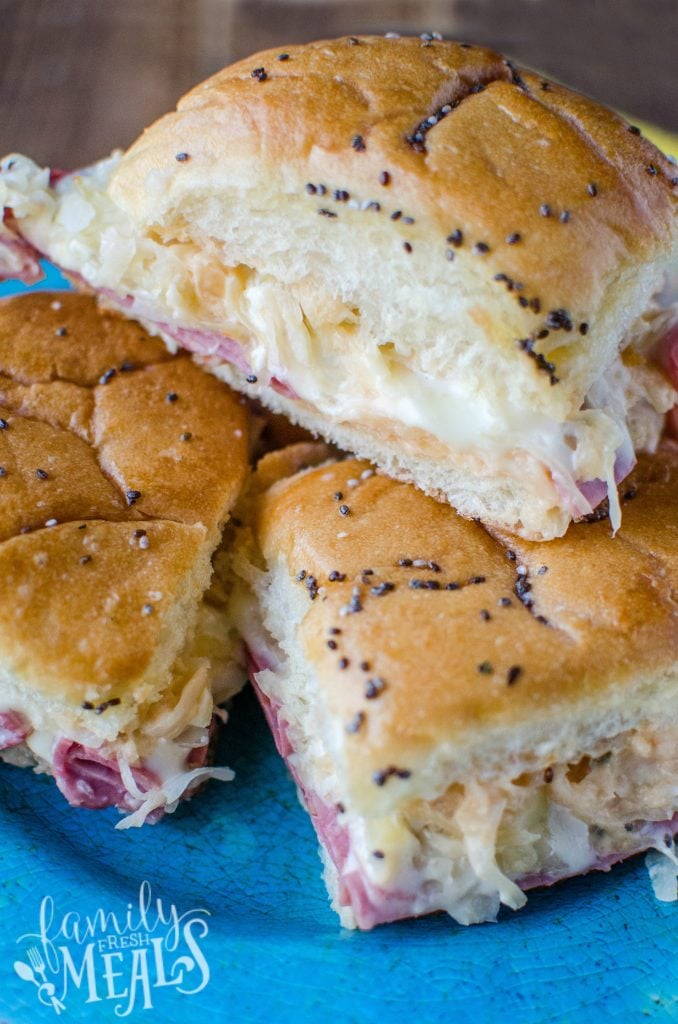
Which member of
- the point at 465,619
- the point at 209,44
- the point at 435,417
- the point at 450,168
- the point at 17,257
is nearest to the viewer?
the point at 465,619

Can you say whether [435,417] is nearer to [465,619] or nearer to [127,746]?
[465,619]

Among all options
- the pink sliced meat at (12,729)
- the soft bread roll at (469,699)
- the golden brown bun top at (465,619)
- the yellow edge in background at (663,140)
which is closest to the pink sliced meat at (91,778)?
the pink sliced meat at (12,729)

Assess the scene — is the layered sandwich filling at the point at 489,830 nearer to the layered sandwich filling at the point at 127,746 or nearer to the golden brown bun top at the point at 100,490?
the layered sandwich filling at the point at 127,746

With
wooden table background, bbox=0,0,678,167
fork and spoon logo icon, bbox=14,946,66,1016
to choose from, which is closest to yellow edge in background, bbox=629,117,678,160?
wooden table background, bbox=0,0,678,167

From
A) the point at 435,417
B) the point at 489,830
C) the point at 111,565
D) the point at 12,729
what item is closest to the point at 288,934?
the point at 489,830

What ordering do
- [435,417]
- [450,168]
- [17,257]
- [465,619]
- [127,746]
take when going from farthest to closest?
[17,257], [435,417], [450,168], [127,746], [465,619]

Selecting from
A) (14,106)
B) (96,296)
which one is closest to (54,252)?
(96,296)
